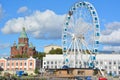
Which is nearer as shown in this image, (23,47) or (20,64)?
(20,64)

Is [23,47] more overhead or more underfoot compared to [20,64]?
more overhead

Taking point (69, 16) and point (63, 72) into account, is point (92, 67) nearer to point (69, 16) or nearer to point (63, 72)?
point (63, 72)

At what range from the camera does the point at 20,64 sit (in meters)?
167

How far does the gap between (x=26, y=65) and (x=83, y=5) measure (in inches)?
2920

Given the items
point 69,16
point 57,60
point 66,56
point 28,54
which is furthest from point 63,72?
point 28,54

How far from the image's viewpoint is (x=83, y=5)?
321 feet

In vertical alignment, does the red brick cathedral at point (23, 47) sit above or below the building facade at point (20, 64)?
above

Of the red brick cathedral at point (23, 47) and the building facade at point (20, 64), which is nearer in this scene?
the building facade at point (20, 64)

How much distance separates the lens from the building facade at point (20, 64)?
163750 mm

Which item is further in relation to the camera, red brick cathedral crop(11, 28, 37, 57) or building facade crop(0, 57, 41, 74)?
red brick cathedral crop(11, 28, 37, 57)

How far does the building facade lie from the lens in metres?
164

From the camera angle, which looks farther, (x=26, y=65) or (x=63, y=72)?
(x=26, y=65)

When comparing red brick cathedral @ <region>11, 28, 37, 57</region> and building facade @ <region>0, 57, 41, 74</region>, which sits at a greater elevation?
red brick cathedral @ <region>11, 28, 37, 57</region>

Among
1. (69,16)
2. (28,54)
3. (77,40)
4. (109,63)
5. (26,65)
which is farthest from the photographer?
(28,54)
